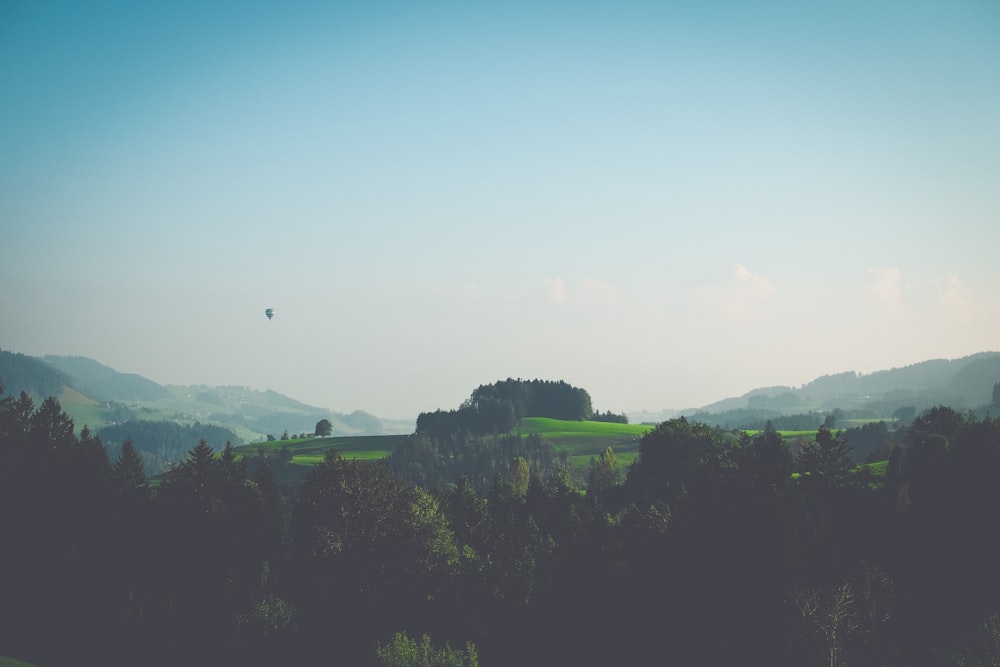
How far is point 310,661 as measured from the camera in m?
60.8

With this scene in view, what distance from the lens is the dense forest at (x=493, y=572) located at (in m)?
52.2

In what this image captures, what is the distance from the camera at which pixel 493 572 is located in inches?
2499

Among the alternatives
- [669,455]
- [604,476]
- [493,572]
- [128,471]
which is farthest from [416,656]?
[604,476]

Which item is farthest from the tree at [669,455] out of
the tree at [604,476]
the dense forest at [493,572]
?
the dense forest at [493,572]

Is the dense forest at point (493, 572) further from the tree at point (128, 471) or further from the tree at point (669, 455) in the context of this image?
the tree at point (669, 455)

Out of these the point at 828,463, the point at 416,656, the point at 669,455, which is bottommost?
the point at 416,656

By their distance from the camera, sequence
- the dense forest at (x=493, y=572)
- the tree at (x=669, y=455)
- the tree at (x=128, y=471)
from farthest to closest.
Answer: the tree at (x=669, y=455) → the tree at (x=128, y=471) → the dense forest at (x=493, y=572)

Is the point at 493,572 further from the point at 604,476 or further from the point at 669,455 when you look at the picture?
the point at 604,476

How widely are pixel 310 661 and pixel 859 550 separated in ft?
143

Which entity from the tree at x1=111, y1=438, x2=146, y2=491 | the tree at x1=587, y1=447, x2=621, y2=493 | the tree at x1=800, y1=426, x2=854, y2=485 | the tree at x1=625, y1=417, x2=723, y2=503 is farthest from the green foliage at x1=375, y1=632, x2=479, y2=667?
the tree at x1=587, y1=447, x2=621, y2=493

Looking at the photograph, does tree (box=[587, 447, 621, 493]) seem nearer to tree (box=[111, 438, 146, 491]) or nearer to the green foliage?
tree (box=[111, 438, 146, 491])

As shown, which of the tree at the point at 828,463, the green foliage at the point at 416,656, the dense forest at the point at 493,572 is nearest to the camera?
the green foliage at the point at 416,656

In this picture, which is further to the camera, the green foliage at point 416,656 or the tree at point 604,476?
the tree at point 604,476

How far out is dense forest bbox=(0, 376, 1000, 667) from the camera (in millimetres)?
52250
